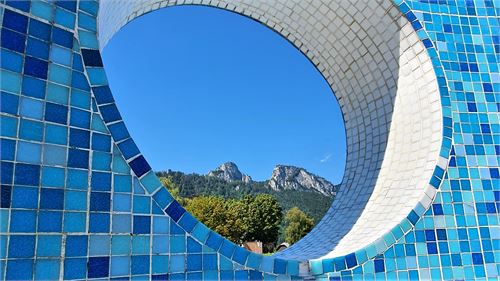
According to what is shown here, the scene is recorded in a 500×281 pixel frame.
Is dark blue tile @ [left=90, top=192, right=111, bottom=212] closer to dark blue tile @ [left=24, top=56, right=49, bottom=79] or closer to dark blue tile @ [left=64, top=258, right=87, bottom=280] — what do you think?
dark blue tile @ [left=64, top=258, right=87, bottom=280]

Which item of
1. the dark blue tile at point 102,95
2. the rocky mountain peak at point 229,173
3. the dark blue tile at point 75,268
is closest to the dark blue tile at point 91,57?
the dark blue tile at point 102,95

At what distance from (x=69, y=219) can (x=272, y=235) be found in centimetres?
2491

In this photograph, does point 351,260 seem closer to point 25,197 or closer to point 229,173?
point 25,197

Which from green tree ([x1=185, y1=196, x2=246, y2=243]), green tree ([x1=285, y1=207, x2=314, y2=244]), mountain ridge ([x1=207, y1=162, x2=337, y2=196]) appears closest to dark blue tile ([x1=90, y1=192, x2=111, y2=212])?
green tree ([x1=185, y1=196, x2=246, y2=243])

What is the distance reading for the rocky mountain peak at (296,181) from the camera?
7950 cm

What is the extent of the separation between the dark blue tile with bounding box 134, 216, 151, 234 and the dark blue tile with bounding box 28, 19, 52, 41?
89cm

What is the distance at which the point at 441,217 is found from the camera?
259 cm

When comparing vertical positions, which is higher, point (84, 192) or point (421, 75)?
point (421, 75)

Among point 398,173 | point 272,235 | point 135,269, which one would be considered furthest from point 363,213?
point 272,235

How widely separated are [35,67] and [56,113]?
21 centimetres

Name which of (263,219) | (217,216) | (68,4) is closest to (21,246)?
(68,4)

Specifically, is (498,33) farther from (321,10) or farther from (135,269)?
(135,269)

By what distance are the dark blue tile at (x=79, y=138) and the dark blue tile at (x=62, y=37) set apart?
40 cm

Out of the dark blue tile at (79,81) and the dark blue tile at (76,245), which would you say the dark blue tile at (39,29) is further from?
the dark blue tile at (76,245)
